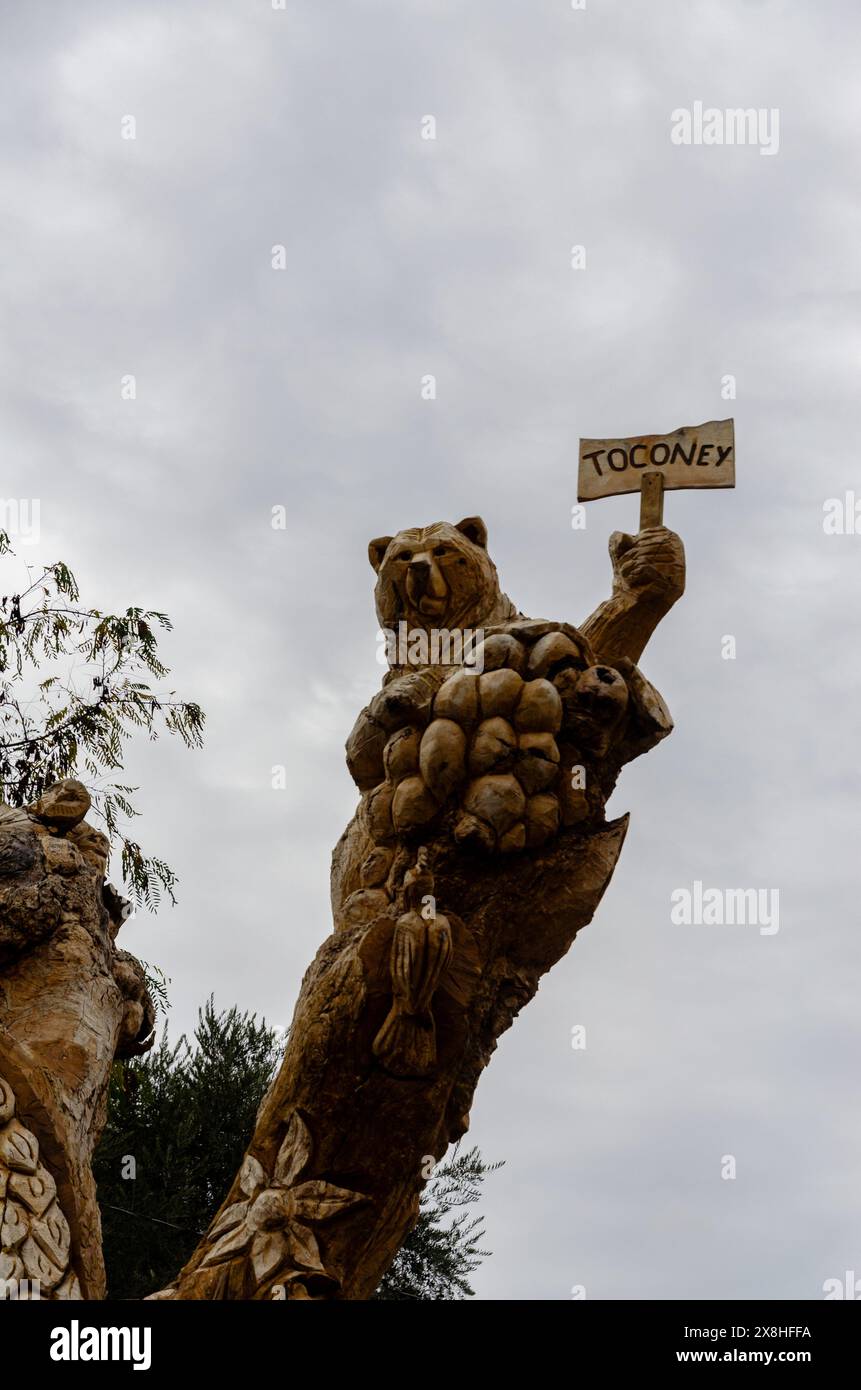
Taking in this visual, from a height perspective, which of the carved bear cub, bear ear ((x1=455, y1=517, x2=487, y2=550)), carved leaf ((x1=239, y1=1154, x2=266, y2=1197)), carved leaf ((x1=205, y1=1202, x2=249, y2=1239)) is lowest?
carved leaf ((x1=205, y1=1202, x2=249, y2=1239))

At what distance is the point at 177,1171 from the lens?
39.3ft

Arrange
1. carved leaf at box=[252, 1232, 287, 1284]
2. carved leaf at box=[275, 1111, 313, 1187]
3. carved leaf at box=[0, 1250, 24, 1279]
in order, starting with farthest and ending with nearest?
1. carved leaf at box=[275, 1111, 313, 1187]
2. carved leaf at box=[252, 1232, 287, 1284]
3. carved leaf at box=[0, 1250, 24, 1279]

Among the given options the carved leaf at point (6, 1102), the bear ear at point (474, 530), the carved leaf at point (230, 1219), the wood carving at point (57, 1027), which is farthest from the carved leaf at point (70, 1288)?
the bear ear at point (474, 530)

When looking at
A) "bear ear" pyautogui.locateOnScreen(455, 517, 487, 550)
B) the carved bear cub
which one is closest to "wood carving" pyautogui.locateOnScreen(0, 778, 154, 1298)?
the carved bear cub

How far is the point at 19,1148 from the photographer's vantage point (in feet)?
16.8

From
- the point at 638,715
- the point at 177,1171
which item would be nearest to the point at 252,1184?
the point at 638,715

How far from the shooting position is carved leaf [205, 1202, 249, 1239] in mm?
5680

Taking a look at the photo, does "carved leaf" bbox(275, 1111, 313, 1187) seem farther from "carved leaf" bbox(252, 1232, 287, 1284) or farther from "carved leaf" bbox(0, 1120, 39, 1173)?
"carved leaf" bbox(0, 1120, 39, 1173)

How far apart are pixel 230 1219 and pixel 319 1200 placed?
307 mm

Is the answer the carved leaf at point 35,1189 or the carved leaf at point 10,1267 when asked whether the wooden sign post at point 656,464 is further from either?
the carved leaf at point 10,1267

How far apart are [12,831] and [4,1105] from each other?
1.10 m
